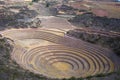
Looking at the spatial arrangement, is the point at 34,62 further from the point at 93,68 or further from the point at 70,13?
the point at 70,13

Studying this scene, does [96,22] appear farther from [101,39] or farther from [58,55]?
[58,55]

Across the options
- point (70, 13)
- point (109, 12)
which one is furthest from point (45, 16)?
point (109, 12)

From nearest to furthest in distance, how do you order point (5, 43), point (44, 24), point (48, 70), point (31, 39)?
point (48, 70)
point (5, 43)
point (31, 39)
point (44, 24)

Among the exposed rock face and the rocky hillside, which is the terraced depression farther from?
the rocky hillside

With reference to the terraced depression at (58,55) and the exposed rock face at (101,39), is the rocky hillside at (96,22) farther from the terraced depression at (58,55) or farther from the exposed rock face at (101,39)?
the terraced depression at (58,55)

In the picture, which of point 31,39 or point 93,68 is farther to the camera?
point 31,39

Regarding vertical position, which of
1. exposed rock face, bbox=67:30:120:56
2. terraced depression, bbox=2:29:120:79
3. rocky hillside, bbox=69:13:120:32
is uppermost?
rocky hillside, bbox=69:13:120:32

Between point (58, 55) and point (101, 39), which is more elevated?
point (101, 39)

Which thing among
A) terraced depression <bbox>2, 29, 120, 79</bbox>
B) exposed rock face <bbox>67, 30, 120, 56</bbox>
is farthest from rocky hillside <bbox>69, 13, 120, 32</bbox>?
terraced depression <bbox>2, 29, 120, 79</bbox>

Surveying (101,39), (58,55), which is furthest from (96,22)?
(58,55)
